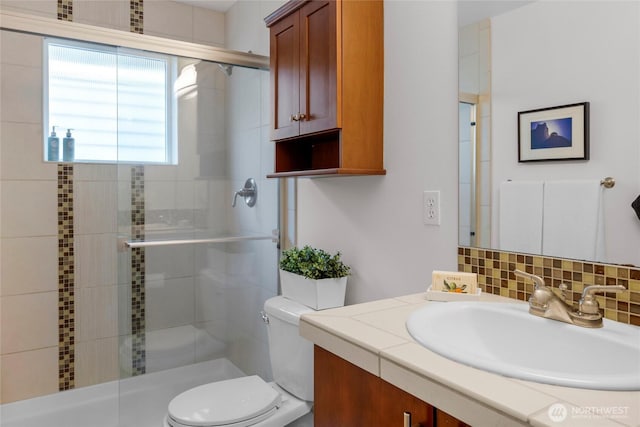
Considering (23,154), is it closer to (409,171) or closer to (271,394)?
(271,394)

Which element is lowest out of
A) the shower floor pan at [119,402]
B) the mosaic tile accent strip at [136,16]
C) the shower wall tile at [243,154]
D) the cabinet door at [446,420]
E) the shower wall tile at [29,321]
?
the shower floor pan at [119,402]

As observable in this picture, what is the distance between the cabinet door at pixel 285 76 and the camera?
1804 millimetres

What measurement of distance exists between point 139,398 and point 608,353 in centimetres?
189

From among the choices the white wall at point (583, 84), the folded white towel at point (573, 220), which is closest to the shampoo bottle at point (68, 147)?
the white wall at point (583, 84)

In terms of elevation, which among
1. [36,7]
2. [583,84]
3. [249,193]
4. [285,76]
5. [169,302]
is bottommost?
[169,302]

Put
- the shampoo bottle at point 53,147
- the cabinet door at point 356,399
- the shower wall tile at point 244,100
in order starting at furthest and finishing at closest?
the shampoo bottle at point 53,147 → the shower wall tile at point 244,100 → the cabinet door at point 356,399

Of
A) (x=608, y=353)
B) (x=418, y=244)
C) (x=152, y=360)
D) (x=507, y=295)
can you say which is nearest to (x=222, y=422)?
(x=152, y=360)

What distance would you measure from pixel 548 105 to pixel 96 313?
2466 mm

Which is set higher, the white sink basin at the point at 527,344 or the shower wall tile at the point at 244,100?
the shower wall tile at the point at 244,100

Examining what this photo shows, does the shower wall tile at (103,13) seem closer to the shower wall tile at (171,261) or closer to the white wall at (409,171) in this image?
the shower wall tile at (171,261)

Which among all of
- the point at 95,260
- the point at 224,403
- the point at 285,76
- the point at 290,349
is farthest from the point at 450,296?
the point at 95,260

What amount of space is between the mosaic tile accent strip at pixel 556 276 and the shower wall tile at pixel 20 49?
7.89 ft

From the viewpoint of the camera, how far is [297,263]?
1863mm

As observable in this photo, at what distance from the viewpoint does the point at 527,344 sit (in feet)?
3.24
